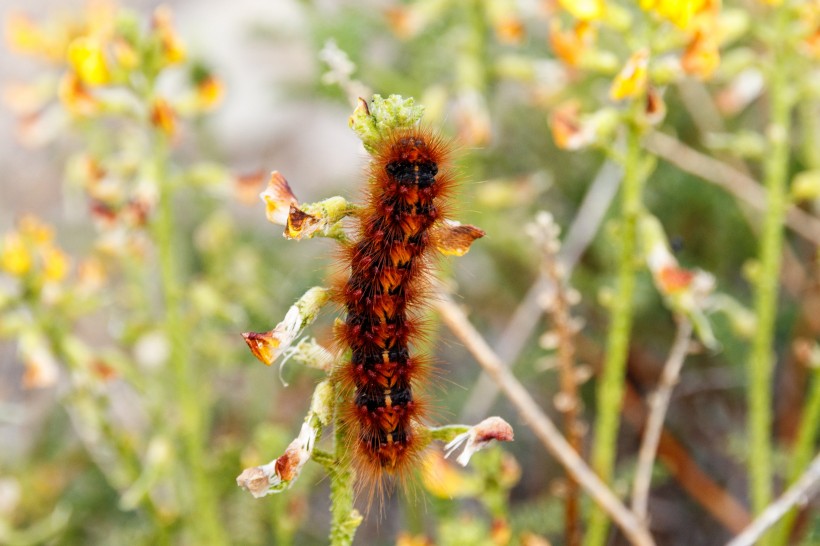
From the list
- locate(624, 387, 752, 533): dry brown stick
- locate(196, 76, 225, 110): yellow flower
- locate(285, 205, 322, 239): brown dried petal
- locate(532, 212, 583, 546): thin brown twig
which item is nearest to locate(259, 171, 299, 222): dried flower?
locate(285, 205, 322, 239): brown dried petal

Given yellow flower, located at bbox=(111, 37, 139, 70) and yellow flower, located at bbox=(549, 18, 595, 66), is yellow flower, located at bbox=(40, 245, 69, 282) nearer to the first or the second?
yellow flower, located at bbox=(111, 37, 139, 70)

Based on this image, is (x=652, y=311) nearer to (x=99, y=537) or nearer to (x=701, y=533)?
(x=701, y=533)

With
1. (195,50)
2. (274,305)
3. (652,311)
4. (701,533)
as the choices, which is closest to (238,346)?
(274,305)

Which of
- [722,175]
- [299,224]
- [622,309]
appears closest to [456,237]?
[299,224]

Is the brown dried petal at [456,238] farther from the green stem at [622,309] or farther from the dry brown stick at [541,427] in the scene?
the green stem at [622,309]

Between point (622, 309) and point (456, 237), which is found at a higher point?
point (622, 309)

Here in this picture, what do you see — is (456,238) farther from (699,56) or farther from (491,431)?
(699,56)

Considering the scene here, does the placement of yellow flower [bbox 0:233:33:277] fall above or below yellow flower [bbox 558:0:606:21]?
below

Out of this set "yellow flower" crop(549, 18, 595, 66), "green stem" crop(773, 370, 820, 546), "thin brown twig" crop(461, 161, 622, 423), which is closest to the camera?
"yellow flower" crop(549, 18, 595, 66)
